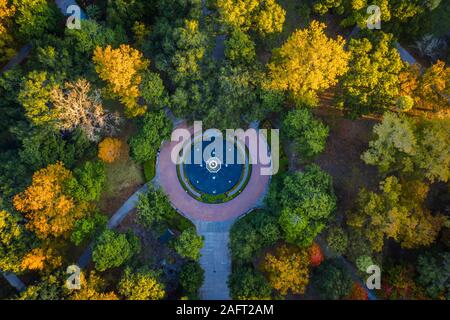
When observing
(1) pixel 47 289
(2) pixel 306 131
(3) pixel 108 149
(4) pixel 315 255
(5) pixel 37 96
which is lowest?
(1) pixel 47 289

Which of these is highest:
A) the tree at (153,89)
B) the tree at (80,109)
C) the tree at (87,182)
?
the tree at (153,89)

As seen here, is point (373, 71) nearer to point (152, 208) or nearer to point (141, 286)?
point (152, 208)

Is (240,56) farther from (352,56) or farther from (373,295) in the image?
(373,295)

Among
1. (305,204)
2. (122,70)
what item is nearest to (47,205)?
(122,70)

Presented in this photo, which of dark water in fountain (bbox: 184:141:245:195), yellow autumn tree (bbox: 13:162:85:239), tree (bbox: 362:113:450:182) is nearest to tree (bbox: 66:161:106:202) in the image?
yellow autumn tree (bbox: 13:162:85:239)

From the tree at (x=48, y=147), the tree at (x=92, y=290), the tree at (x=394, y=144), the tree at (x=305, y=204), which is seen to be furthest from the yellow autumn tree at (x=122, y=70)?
the tree at (x=394, y=144)

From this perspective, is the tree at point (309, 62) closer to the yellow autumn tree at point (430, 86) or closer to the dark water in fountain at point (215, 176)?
the yellow autumn tree at point (430, 86)
